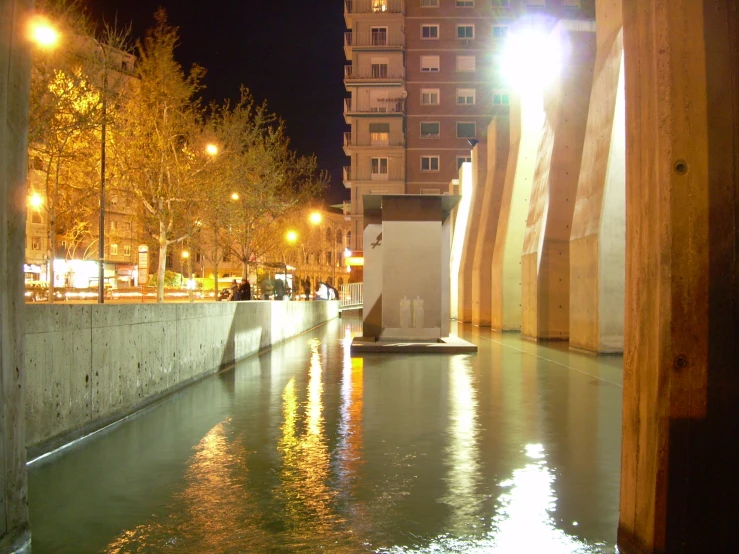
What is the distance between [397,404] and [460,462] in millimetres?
3781

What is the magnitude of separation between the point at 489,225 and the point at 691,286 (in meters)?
33.6

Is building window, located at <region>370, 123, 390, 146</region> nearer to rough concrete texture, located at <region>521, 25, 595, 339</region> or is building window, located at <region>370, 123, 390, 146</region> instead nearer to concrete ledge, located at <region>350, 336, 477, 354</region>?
rough concrete texture, located at <region>521, 25, 595, 339</region>

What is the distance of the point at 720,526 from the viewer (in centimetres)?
420

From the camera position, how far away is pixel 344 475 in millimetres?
6691

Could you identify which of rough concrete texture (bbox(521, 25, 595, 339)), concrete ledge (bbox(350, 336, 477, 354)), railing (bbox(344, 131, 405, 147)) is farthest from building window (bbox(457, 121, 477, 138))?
concrete ledge (bbox(350, 336, 477, 354))

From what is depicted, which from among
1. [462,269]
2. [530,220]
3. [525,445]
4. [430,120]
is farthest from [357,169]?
[525,445]

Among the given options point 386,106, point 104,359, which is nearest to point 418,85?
point 386,106

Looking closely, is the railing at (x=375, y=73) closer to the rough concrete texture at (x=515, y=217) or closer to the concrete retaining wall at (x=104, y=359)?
the rough concrete texture at (x=515, y=217)

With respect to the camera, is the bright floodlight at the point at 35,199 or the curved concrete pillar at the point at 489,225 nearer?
the curved concrete pillar at the point at 489,225

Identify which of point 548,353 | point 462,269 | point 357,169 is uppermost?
point 357,169

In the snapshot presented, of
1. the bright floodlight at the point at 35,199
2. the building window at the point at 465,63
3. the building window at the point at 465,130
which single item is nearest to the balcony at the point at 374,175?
the building window at the point at 465,130

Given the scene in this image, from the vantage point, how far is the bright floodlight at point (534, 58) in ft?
82.2

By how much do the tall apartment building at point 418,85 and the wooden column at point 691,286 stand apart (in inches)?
2705

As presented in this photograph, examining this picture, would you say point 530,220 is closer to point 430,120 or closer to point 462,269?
point 462,269
